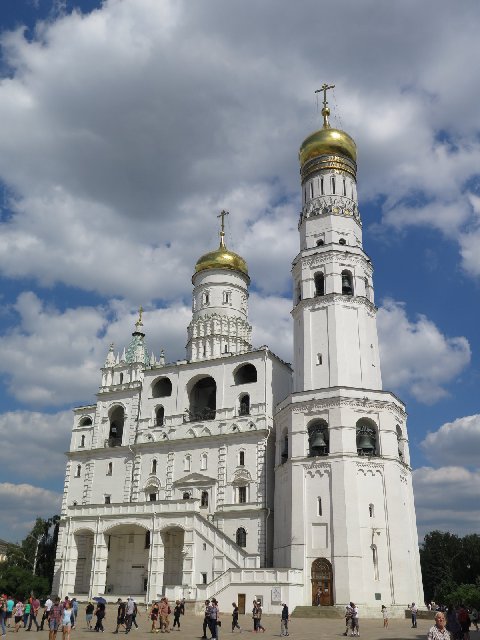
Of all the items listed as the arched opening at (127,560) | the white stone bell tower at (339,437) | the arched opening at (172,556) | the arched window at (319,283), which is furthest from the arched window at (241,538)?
the arched window at (319,283)

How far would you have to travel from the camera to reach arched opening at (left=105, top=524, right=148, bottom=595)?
41.2m

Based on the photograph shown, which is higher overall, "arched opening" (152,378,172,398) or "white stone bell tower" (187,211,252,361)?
"white stone bell tower" (187,211,252,361)

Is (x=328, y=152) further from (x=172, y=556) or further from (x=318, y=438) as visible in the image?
(x=172, y=556)

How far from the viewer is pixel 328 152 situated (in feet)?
151

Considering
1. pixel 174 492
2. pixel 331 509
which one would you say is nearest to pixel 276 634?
pixel 331 509

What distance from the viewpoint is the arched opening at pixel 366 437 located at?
36.4 meters

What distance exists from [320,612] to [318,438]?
30.8 feet

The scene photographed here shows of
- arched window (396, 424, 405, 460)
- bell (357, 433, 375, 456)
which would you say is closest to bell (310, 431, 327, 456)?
bell (357, 433, 375, 456)

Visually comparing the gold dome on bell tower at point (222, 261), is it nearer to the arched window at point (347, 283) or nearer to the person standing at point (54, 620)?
the arched window at point (347, 283)

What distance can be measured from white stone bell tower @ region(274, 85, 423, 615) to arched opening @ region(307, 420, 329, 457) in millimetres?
62

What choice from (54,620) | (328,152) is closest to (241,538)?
(54,620)

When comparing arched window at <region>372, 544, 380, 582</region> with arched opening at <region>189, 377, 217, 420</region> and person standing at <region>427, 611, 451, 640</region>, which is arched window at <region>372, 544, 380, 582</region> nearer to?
arched opening at <region>189, 377, 217, 420</region>

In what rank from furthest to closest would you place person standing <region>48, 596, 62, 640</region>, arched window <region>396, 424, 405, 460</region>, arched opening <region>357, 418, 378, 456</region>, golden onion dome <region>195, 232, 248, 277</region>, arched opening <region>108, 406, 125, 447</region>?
golden onion dome <region>195, 232, 248, 277</region>
arched opening <region>108, 406, 125, 447</region>
arched window <region>396, 424, 405, 460</region>
arched opening <region>357, 418, 378, 456</region>
person standing <region>48, 596, 62, 640</region>

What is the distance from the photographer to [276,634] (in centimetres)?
2398
